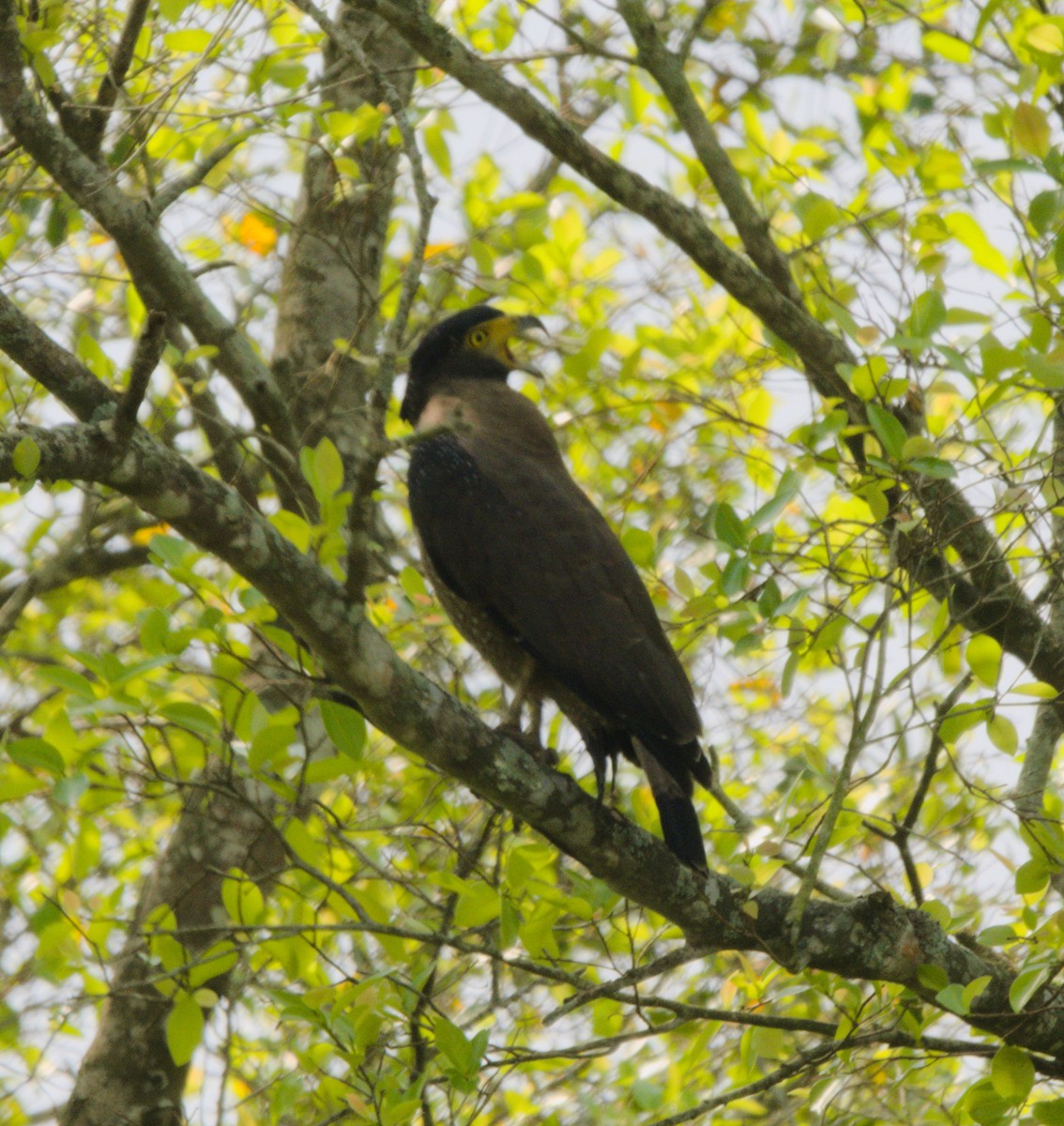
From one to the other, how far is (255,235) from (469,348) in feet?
4.35

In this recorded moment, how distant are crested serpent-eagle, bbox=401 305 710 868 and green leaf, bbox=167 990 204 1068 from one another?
1.22m

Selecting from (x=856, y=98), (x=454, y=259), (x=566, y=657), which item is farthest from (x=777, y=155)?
(x=566, y=657)

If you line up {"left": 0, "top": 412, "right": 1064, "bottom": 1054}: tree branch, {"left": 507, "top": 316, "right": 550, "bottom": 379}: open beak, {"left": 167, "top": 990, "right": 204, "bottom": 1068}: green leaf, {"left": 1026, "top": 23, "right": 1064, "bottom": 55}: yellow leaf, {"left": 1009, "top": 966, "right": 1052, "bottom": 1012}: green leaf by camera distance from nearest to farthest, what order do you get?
{"left": 0, "top": 412, "right": 1064, "bottom": 1054}: tree branch
{"left": 1009, "top": 966, "right": 1052, "bottom": 1012}: green leaf
{"left": 167, "top": 990, "right": 204, "bottom": 1068}: green leaf
{"left": 1026, "top": 23, "right": 1064, "bottom": 55}: yellow leaf
{"left": 507, "top": 316, "right": 550, "bottom": 379}: open beak

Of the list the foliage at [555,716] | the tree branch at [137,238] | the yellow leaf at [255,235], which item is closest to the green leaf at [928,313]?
the foliage at [555,716]

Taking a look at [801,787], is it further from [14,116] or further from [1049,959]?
[14,116]

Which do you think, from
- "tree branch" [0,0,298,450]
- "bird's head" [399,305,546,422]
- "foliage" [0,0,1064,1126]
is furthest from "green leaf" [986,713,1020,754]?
"tree branch" [0,0,298,450]

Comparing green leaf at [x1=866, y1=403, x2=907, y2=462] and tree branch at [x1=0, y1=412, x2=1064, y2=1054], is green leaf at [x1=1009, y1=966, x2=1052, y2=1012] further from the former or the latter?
green leaf at [x1=866, y1=403, x2=907, y2=462]

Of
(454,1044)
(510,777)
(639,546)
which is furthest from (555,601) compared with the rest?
(454,1044)

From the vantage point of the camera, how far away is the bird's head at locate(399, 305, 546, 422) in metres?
5.10

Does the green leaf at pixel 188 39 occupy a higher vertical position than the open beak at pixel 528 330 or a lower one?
higher

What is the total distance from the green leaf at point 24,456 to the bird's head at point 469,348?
9.26 feet

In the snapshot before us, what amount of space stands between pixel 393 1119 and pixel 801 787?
1.56 metres

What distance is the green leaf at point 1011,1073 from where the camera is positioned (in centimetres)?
304

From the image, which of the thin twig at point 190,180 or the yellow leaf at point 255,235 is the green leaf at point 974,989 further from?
the yellow leaf at point 255,235
